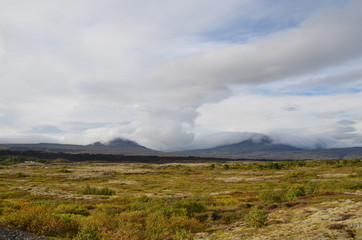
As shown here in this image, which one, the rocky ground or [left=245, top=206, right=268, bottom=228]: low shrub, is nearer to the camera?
the rocky ground

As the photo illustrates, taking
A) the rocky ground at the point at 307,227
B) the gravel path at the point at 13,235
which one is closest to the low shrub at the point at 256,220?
the rocky ground at the point at 307,227

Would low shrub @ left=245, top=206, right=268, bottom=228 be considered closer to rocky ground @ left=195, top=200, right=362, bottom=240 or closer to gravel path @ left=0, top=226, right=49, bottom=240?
rocky ground @ left=195, top=200, right=362, bottom=240

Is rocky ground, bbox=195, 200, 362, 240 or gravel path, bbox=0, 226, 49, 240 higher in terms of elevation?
rocky ground, bbox=195, 200, 362, 240

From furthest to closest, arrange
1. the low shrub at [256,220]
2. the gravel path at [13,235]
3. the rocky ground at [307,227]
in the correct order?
1. the low shrub at [256,220]
2. the gravel path at [13,235]
3. the rocky ground at [307,227]

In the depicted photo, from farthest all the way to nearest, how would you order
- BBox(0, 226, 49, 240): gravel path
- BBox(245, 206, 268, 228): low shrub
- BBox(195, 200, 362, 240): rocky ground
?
1. BBox(245, 206, 268, 228): low shrub
2. BBox(0, 226, 49, 240): gravel path
3. BBox(195, 200, 362, 240): rocky ground

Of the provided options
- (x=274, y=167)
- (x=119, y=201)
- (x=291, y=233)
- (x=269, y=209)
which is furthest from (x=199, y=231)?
(x=274, y=167)

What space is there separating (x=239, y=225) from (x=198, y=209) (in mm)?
7647

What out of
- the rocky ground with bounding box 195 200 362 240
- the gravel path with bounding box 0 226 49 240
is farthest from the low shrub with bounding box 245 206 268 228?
the gravel path with bounding box 0 226 49 240

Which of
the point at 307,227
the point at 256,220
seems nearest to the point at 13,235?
the point at 256,220

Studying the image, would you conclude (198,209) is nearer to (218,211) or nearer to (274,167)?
(218,211)

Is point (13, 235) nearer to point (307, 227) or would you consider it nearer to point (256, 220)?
point (256, 220)

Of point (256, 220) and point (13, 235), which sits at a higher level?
point (256, 220)

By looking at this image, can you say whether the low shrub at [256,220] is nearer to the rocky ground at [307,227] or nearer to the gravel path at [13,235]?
the rocky ground at [307,227]

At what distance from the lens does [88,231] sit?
16266 millimetres
